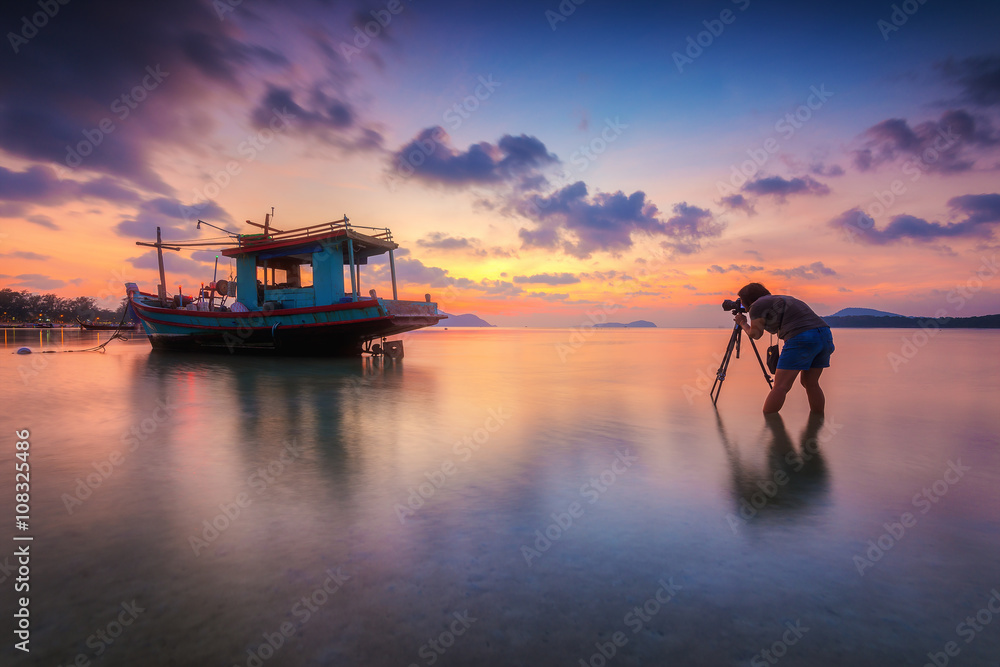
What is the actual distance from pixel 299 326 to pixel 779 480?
17.3m

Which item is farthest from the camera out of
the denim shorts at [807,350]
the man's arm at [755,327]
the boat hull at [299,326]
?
the boat hull at [299,326]

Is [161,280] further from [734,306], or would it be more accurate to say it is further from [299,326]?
[734,306]

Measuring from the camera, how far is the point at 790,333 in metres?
6.16

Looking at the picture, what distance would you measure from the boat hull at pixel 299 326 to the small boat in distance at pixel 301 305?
0.12 ft

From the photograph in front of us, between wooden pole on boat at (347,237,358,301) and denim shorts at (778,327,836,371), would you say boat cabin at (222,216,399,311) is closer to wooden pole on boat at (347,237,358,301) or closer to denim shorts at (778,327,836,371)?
wooden pole on boat at (347,237,358,301)

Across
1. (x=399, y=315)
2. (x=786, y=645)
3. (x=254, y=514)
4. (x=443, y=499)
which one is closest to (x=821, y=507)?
(x=786, y=645)

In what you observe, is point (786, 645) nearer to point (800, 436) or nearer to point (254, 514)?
point (254, 514)

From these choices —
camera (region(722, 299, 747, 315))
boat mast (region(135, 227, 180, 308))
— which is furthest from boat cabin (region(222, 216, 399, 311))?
camera (region(722, 299, 747, 315))

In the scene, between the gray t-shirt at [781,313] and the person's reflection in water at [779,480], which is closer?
the person's reflection in water at [779,480]

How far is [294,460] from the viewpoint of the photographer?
4617mm

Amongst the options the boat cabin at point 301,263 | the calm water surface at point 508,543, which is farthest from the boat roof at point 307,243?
the calm water surface at point 508,543

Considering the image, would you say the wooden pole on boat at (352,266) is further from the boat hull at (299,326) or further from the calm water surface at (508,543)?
the calm water surface at (508,543)

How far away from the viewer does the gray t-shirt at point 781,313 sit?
6171 mm

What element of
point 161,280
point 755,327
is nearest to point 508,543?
point 755,327
